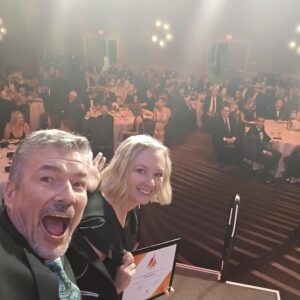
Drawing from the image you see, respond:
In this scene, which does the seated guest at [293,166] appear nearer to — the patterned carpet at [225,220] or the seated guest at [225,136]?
the patterned carpet at [225,220]

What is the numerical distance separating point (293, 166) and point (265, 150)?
29 centimetres

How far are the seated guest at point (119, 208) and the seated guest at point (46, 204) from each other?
0.19 meters

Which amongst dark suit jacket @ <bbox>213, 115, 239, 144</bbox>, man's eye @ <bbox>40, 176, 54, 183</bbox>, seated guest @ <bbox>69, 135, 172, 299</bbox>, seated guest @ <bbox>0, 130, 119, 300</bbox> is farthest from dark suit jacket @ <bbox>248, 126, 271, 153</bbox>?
man's eye @ <bbox>40, 176, 54, 183</bbox>

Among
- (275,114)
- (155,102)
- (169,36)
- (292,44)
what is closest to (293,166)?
(275,114)

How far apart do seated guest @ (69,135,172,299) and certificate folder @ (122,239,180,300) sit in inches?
4.6

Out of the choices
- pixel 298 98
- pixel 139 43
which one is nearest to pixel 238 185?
pixel 298 98

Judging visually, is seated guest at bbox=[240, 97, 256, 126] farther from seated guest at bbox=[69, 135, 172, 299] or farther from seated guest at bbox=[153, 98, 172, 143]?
seated guest at bbox=[69, 135, 172, 299]

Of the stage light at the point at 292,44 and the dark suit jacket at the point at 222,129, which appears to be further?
the dark suit jacket at the point at 222,129

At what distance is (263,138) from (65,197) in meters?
2.29

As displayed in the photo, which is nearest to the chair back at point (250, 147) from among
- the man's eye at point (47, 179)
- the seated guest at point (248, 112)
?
the seated guest at point (248, 112)

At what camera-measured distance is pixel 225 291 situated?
9.81ft

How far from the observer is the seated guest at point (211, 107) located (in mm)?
2889

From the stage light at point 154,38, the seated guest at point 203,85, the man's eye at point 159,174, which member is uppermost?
the stage light at point 154,38

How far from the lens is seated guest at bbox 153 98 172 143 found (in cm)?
300
